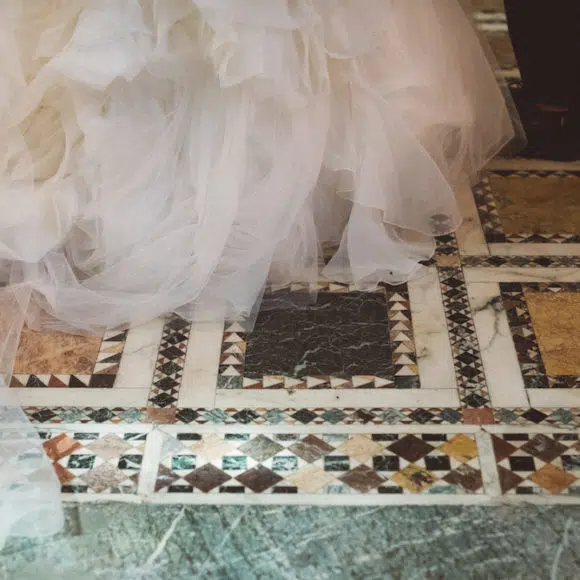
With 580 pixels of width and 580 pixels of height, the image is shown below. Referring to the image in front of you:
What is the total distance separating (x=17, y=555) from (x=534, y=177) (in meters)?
1.27

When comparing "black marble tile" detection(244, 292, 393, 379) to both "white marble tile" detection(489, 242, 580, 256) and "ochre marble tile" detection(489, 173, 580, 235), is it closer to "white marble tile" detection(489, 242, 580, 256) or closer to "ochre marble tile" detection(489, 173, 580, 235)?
"white marble tile" detection(489, 242, 580, 256)

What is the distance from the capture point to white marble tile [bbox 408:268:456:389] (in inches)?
57.0

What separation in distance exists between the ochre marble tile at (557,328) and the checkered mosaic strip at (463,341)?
10cm

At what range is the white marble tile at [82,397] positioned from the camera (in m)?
1.41

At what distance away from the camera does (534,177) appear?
6.43ft

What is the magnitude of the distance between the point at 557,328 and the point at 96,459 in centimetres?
75

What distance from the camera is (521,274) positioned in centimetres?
167

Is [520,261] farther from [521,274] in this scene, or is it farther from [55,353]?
[55,353]

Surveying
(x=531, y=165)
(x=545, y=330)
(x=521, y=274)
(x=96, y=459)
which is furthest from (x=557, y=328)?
(x=96, y=459)

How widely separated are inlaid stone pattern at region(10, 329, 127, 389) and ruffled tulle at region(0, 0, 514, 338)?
0.09 ft

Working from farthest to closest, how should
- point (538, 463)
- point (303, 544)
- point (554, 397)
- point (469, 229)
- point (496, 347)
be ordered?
1. point (469, 229)
2. point (496, 347)
3. point (554, 397)
4. point (538, 463)
5. point (303, 544)

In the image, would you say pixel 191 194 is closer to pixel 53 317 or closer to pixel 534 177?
pixel 53 317

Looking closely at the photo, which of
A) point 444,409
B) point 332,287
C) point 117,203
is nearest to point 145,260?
point 117,203

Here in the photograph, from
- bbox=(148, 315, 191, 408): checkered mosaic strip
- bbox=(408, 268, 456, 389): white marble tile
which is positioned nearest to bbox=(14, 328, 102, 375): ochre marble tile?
bbox=(148, 315, 191, 408): checkered mosaic strip
